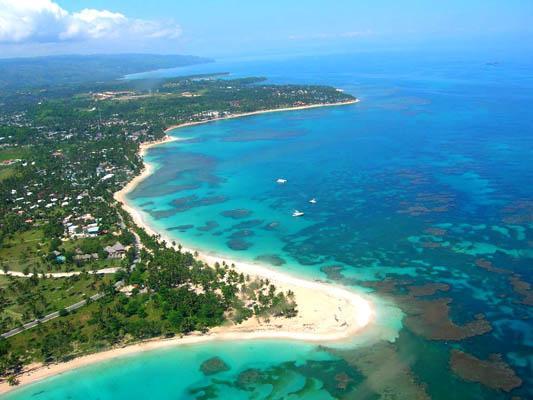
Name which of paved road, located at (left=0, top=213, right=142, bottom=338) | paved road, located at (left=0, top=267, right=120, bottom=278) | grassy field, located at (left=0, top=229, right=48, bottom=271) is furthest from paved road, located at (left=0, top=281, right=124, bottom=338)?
grassy field, located at (left=0, top=229, right=48, bottom=271)

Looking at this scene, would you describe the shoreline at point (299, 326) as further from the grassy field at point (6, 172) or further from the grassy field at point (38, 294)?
the grassy field at point (6, 172)

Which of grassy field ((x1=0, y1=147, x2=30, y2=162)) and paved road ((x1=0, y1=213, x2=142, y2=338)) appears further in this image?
grassy field ((x1=0, y1=147, x2=30, y2=162))

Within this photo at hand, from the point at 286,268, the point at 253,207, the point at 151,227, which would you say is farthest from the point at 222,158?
the point at 286,268

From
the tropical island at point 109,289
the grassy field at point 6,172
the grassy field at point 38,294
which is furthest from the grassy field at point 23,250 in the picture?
the grassy field at point 6,172

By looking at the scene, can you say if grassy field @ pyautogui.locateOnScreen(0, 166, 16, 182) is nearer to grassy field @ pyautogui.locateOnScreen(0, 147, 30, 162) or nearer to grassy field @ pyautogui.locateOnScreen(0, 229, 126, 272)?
grassy field @ pyautogui.locateOnScreen(0, 147, 30, 162)

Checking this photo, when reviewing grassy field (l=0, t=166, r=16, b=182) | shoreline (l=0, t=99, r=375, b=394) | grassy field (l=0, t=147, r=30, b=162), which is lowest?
shoreline (l=0, t=99, r=375, b=394)

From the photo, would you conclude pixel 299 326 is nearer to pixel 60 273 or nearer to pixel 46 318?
pixel 46 318

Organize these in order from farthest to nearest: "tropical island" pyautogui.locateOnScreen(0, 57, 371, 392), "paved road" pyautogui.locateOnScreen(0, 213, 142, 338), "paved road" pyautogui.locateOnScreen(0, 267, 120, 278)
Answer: "paved road" pyautogui.locateOnScreen(0, 267, 120, 278) < "paved road" pyautogui.locateOnScreen(0, 213, 142, 338) < "tropical island" pyautogui.locateOnScreen(0, 57, 371, 392)
